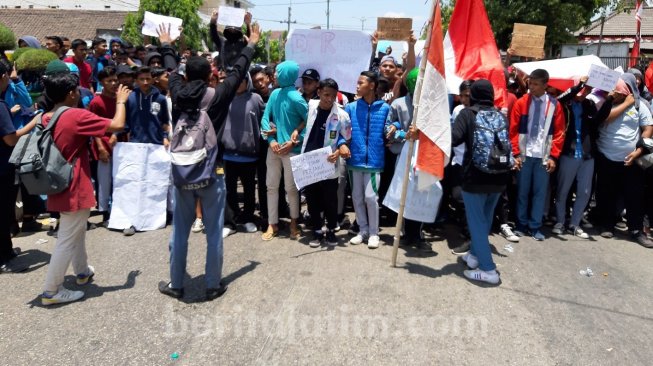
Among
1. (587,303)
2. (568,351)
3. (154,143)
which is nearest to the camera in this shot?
(568,351)

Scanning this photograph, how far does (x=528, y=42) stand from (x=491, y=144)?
3.21 m

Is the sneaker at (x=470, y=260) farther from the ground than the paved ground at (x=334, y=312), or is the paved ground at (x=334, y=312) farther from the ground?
the sneaker at (x=470, y=260)

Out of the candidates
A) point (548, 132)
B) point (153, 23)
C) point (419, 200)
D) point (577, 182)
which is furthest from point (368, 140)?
point (153, 23)

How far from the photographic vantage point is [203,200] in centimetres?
386

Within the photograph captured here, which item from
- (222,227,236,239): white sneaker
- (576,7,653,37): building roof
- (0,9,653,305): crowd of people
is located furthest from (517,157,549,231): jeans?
(576,7,653,37): building roof

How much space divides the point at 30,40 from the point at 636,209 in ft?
31.1

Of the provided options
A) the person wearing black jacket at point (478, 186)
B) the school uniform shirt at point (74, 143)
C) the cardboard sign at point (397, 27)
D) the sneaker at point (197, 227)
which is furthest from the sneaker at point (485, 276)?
the school uniform shirt at point (74, 143)

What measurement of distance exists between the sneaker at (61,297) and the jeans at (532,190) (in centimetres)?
513

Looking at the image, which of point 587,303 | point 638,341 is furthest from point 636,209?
point 638,341

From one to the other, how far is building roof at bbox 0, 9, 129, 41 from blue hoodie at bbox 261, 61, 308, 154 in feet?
119

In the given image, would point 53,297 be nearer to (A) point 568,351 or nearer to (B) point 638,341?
(A) point 568,351

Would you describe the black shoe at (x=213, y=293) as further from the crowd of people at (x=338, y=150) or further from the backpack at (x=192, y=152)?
the backpack at (x=192, y=152)

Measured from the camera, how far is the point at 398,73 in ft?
20.1

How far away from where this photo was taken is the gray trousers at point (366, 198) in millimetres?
5203
